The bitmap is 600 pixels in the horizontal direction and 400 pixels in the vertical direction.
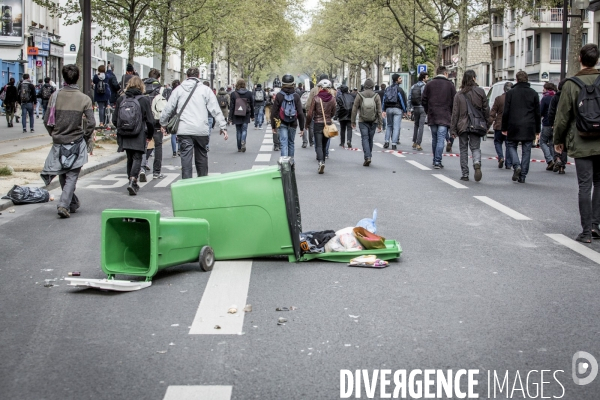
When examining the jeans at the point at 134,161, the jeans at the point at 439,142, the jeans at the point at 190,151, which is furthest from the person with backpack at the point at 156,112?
the jeans at the point at 439,142

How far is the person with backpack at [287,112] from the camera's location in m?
16.4

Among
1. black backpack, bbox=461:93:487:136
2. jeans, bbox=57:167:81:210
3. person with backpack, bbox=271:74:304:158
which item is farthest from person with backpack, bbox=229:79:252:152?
jeans, bbox=57:167:81:210

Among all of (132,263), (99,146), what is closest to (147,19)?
(99,146)

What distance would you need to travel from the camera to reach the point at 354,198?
12438 millimetres

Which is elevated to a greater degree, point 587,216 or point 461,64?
point 461,64

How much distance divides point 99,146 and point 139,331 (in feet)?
58.9

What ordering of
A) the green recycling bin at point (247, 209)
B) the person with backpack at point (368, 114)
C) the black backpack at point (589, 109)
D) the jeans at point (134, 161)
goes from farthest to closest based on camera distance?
the person with backpack at point (368, 114) → the jeans at point (134, 161) → the black backpack at point (589, 109) → the green recycling bin at point (247, 209)

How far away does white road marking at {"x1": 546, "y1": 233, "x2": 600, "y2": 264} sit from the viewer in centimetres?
818

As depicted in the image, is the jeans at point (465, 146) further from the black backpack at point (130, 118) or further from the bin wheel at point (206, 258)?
the bin wheel at point (206, 258)

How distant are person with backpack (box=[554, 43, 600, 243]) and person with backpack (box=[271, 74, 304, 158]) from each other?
770 cm

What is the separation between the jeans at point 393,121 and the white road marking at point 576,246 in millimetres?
14392

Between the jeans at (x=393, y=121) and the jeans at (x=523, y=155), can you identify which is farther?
the jeans at (x=393, y=121)

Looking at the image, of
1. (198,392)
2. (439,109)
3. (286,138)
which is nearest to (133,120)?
(286,138)

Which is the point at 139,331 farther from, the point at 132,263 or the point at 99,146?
the point at 99,146
